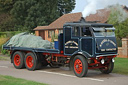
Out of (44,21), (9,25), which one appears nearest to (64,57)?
(44,21)

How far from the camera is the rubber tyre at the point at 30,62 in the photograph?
13.3 meters

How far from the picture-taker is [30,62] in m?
13.8

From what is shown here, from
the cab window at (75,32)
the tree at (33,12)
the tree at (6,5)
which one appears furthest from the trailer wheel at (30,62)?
the tree at (6,5)

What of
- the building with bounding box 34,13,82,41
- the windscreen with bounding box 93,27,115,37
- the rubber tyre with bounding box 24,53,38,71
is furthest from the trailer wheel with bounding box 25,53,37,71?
the building with bounding box 34,13,82,41

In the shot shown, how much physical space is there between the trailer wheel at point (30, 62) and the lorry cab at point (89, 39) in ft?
7.58

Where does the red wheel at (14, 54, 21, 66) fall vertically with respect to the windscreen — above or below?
below

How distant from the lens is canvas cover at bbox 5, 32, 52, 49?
13492mm

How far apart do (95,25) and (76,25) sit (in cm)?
93

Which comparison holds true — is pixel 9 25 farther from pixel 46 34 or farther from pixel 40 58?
pixel 40 58

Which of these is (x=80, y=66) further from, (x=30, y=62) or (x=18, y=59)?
(x=18, y=59)

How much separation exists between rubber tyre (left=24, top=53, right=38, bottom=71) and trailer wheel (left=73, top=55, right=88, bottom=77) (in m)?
2.86

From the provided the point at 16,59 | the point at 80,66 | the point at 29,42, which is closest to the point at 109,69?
the point at 80,66

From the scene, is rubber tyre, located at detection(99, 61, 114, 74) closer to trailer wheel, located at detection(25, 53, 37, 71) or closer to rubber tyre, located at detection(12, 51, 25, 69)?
trailer wheel, located at detection(25, 53, 37, 71)

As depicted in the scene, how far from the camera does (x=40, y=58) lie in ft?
44.3
